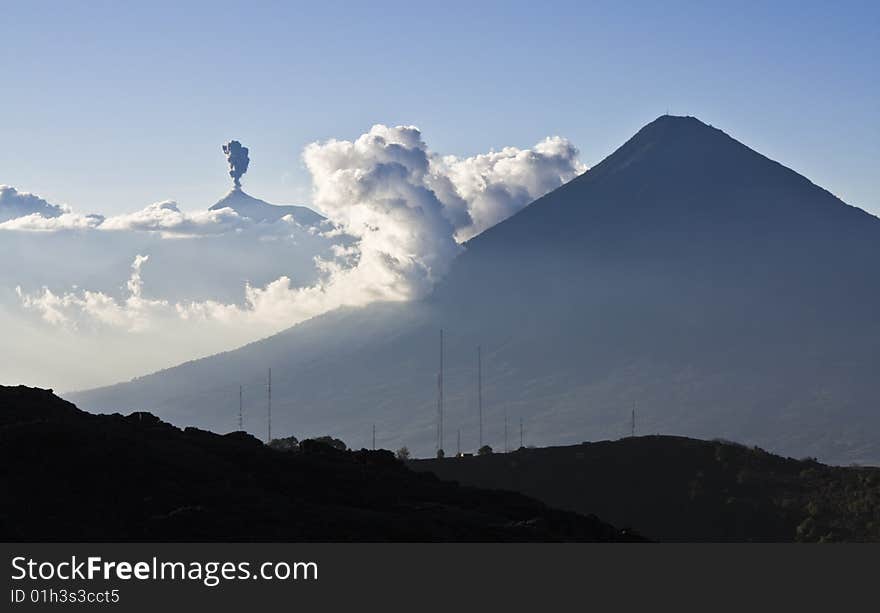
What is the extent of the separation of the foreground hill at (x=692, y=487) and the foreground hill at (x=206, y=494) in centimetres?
2813

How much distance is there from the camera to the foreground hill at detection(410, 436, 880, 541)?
103625 millimetres

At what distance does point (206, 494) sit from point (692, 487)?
51.1m

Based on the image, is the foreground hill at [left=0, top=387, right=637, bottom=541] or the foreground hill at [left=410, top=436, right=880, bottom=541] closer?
the foreground hill at [left=0, top=387, right=637, bottom=541]

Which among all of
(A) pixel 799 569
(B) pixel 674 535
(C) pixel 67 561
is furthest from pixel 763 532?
(C) pixel 67 561

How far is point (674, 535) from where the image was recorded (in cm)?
10362

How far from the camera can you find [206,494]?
66.5 metres

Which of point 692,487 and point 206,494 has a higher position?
point 692,487

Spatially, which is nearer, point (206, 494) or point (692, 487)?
point (206, 494)

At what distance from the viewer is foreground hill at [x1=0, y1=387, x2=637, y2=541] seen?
203 feet

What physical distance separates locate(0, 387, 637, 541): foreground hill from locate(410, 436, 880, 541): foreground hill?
28127 mm

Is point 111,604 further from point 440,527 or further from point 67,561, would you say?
point 440,527

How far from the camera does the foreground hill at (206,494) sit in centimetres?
6200

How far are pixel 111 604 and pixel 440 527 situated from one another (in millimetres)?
19924

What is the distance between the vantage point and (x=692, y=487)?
359 feet
